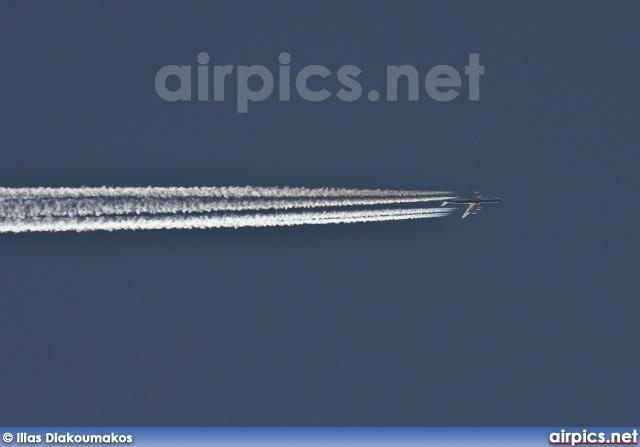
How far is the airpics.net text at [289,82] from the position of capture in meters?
38.8

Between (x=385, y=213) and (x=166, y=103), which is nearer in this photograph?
(x=385, y=213)

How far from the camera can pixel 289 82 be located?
128 ft

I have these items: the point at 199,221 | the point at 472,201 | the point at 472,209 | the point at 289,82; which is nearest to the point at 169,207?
the point at 199,221

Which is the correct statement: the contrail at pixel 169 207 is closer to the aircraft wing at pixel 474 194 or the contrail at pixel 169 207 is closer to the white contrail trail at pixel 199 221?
the white contrail trail at pixel 199 221

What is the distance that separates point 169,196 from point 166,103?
253 inches

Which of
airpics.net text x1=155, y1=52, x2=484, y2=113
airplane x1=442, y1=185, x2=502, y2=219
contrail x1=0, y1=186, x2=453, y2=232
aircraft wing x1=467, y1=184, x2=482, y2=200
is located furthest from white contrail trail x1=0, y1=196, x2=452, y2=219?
airpics.net text x1=155, y1=52, x2=484, y2=113

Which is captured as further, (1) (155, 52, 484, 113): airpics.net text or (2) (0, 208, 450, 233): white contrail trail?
(1) (155, 52, 484, 113): airpics.net text

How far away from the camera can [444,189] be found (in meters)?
38.1

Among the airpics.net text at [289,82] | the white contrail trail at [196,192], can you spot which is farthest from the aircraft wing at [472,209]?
the airpics.net text at [289,82]

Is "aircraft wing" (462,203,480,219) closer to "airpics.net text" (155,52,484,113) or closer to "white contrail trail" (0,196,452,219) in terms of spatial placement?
"airpics.net text" (155,52,484,113)

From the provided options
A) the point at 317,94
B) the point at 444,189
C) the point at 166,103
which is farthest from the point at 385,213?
the point at 166,103

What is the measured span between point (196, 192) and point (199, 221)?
3.62ft

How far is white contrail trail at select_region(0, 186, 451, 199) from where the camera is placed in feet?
108

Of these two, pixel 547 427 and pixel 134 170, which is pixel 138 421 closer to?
pixel 134 170
